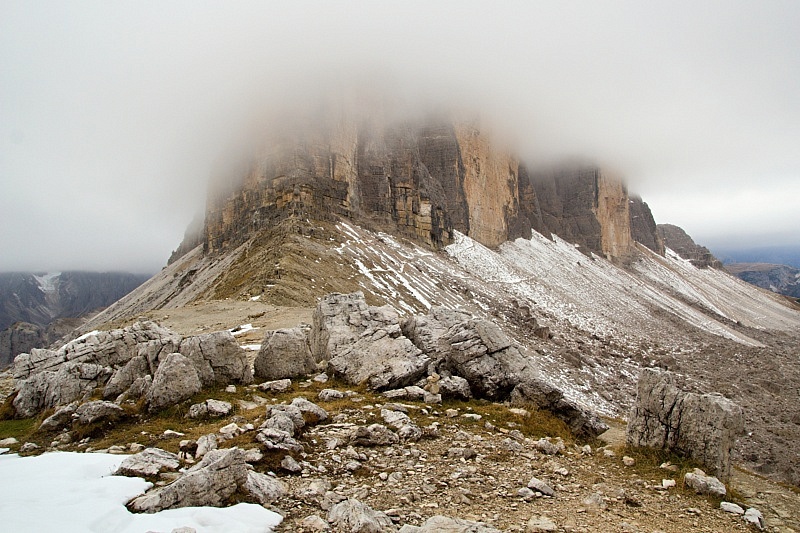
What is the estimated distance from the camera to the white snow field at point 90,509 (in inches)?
196

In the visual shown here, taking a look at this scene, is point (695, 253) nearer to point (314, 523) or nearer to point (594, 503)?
point (594, 503)

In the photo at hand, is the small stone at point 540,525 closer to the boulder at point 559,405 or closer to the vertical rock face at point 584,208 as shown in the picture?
the boulder at point 559,405

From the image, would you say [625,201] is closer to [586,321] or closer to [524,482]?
[586,321]

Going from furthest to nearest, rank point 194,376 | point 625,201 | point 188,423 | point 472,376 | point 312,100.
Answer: point 625,201 < point 312,100 < point 472,376 < point 194,376 < point 188,423

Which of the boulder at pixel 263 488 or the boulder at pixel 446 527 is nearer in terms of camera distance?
the boulder at pixel 446 527

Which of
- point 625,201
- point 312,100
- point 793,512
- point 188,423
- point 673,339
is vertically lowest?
point 673,339

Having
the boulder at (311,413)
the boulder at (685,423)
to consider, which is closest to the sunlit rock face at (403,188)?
the boulder at (311,413)

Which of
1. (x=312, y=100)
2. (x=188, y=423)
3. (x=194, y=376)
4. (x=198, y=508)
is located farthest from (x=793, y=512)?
(x=312, y=100)

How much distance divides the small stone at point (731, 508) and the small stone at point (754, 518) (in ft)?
0.27

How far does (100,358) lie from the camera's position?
1343 centimetres

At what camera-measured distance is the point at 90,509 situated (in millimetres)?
5398

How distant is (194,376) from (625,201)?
523 feet

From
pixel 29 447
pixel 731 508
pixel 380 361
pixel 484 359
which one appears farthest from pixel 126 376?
pixel 731 508

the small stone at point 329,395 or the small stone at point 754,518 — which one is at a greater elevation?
the small stone at point 329,395
